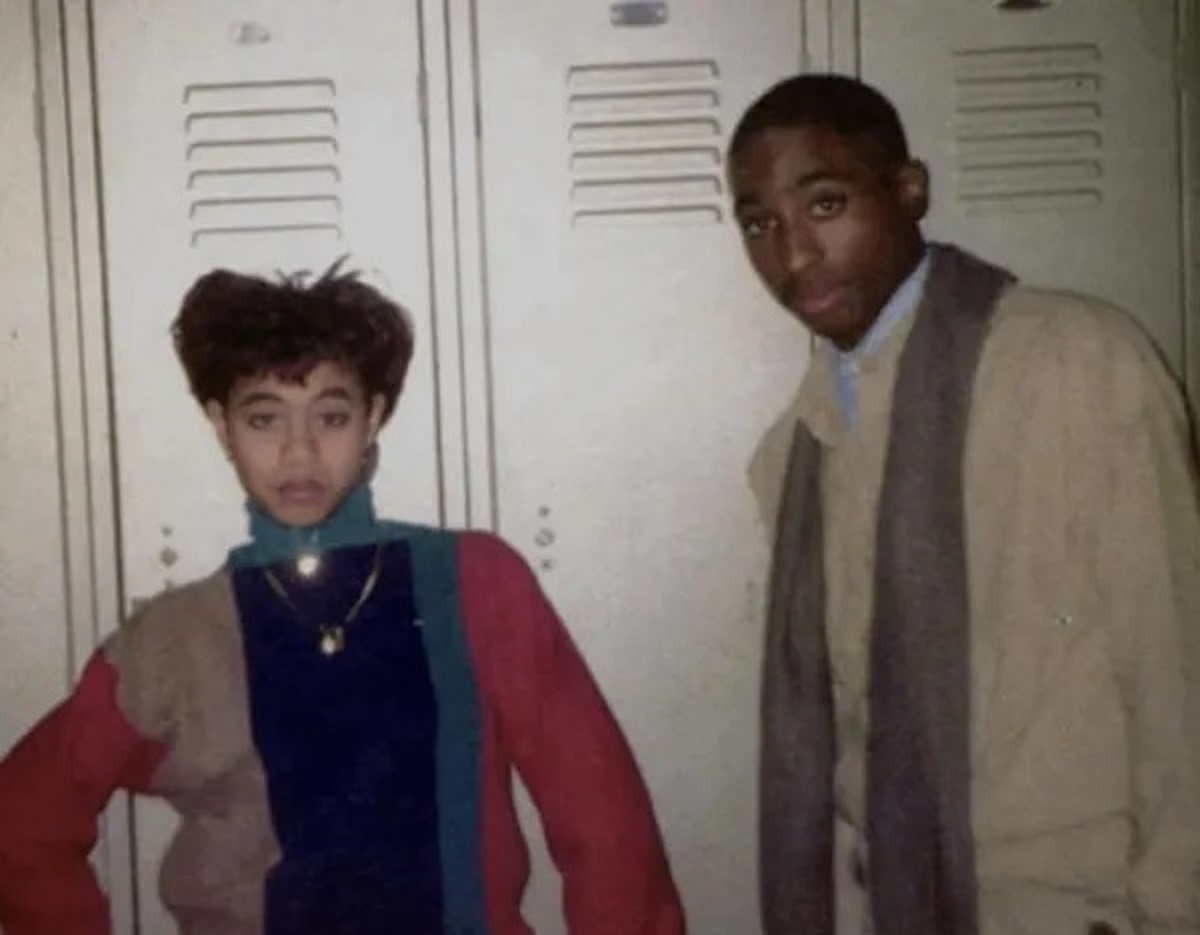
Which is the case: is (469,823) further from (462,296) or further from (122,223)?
(122,223)

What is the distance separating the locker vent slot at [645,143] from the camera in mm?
2111

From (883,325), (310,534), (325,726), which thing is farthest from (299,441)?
(883,325)

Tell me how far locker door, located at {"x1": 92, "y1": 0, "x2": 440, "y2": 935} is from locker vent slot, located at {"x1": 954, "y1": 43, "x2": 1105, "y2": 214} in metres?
0.83

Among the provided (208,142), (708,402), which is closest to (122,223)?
(208,142)

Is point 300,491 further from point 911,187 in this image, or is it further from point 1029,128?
point 1029,128

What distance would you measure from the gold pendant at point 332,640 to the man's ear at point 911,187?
88 centimetres

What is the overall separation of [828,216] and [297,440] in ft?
2.36

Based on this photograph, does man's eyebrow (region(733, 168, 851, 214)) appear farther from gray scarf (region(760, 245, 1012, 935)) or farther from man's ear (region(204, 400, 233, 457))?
man's ear (region(204, 400, 233, 457))

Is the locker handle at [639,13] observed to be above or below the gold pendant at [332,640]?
above

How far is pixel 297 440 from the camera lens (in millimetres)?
1783

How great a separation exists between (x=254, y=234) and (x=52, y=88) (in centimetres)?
36

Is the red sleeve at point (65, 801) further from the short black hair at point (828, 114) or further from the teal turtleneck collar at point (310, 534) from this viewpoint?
the short black hair at point (828, 114)

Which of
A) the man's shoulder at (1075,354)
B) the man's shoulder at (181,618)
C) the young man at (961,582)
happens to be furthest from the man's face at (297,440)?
the man's shoulder at (1075,354)

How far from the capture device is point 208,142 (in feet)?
6.89
